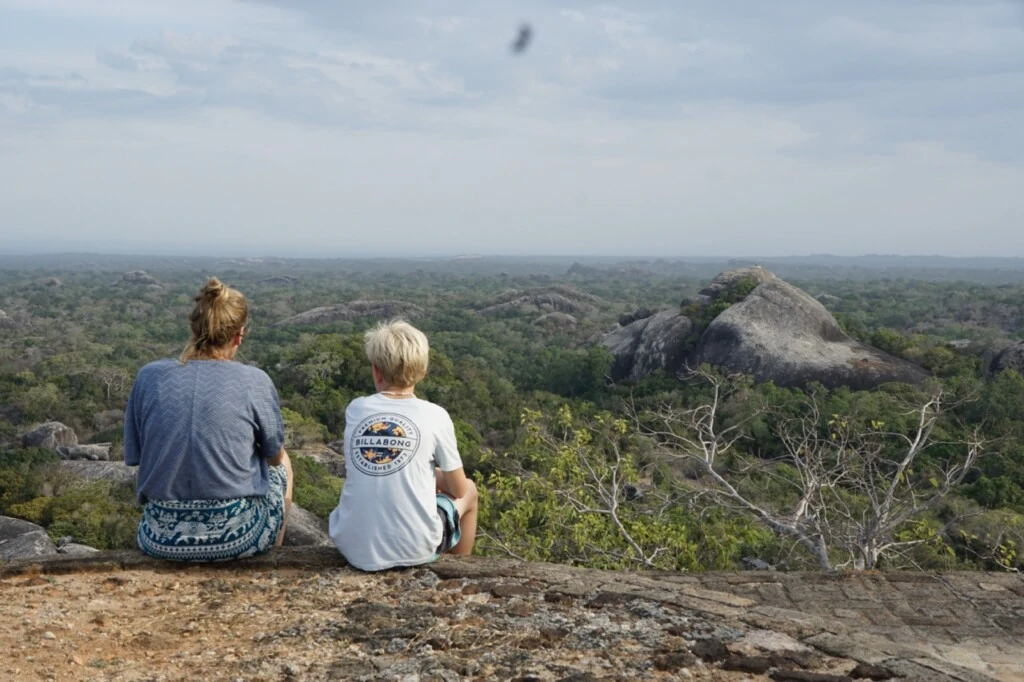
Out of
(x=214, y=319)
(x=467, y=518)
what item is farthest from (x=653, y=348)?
(x=214, y=319)

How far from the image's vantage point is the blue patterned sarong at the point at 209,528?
3.78 metres

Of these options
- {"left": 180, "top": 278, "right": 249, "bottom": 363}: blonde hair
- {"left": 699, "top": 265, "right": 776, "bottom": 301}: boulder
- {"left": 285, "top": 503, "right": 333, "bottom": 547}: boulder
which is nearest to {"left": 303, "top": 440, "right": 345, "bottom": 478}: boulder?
{"left": 285, "top": 503, "right": 333, "bottom": 547}: boulder

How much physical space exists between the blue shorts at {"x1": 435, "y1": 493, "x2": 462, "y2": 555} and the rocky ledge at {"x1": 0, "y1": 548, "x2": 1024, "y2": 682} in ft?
0.28

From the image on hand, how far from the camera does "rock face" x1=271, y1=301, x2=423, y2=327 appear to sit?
55.6 metres

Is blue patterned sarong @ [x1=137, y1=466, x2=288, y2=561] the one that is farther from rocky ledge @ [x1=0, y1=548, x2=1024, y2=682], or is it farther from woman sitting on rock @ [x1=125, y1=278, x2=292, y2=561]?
rocky ledge @ [x1=0, y1=548, x2=1024, y2=682]

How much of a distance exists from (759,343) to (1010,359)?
7.67 metres

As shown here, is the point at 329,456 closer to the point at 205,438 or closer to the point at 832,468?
the point at 832,468

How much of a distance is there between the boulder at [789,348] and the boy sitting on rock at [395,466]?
24.0m

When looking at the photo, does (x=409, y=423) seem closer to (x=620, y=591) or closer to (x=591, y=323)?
(x=620, y=591)

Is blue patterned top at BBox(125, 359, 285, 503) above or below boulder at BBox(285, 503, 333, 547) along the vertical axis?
above

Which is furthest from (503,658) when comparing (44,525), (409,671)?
(44,525)

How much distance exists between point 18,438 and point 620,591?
2242cm

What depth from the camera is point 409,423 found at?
379 cm

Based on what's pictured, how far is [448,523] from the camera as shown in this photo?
4.03 metres
